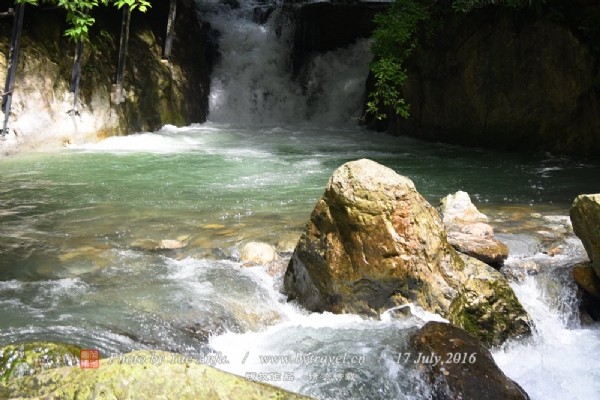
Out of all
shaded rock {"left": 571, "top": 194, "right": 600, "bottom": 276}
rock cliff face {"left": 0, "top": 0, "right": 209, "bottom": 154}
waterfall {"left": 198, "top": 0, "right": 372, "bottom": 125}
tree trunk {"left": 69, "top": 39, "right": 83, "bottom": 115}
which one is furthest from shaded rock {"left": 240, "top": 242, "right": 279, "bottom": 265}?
waterfall {"left": 198, "top": 0, "right": 372, "bottom": 125}

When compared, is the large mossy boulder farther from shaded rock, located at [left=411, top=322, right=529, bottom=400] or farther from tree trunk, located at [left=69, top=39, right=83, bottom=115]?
tree trunk, located at [left=69, top=39, right=83, bottom=115]

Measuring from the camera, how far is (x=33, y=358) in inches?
108

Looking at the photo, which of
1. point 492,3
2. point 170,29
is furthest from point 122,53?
point 492,3

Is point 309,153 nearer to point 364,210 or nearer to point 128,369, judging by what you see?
point 364,210

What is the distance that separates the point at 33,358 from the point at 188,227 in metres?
3.48

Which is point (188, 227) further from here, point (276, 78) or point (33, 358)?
point (276, 78)

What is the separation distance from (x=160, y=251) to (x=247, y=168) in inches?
170

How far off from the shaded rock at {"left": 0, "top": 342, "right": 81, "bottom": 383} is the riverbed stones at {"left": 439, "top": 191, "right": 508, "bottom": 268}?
3.38 meters

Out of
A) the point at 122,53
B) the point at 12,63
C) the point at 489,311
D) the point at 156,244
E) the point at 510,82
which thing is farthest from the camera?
the point at 122,53

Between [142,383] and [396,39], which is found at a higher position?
[396,39]

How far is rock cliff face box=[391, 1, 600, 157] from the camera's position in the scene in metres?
10.8

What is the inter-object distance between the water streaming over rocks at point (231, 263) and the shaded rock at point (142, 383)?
124 cm

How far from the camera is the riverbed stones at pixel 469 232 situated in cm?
518

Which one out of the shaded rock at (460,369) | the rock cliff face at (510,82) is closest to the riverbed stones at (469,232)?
the shaded rock at (460,369)
